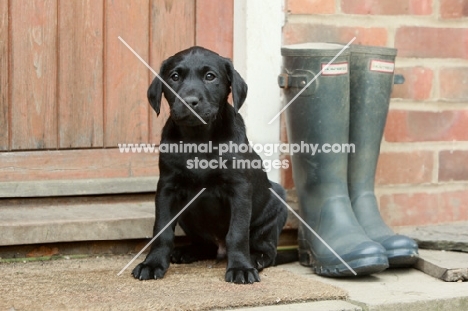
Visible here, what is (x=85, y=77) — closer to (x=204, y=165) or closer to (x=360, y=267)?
(x=204, y=165)

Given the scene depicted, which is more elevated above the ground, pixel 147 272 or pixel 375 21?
pixel 375 21

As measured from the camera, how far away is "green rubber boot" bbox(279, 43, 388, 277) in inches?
132

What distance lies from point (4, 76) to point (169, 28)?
0.78 m

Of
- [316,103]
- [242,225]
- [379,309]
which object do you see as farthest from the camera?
[316,103]

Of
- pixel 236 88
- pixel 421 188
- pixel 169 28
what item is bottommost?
pixel 421 188

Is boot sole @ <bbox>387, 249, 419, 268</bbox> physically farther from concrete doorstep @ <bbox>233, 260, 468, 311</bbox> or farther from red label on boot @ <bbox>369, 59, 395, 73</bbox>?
red label on boot @ <bbox>369, 59, 395, 73</bbox>

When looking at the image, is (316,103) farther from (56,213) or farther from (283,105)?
(56,213)

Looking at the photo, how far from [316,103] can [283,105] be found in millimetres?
306

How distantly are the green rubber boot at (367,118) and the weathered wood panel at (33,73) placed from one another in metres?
1.34

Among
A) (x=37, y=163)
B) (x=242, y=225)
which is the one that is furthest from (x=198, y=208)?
(x=37, y=163)

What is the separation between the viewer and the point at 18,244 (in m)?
3.32

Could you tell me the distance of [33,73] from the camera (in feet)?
11.9

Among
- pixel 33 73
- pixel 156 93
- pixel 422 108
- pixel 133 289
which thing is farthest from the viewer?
pixel 422 108

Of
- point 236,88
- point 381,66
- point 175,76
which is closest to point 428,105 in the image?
point 381,66
